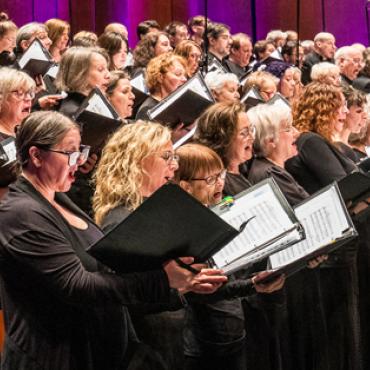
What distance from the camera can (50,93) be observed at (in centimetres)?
439

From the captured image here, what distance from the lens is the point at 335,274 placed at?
149 inches

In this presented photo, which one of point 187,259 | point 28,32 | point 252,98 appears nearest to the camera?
point 187,259

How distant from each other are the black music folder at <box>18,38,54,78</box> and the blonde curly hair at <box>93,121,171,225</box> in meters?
2.31

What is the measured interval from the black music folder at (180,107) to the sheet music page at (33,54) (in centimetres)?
137

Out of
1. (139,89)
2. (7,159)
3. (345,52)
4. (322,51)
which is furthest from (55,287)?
(322,51)

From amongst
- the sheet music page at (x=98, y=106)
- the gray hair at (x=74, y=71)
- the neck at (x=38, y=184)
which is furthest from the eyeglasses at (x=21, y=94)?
the neck at (x=38, y=184)

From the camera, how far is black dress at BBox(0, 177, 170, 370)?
6.71ft

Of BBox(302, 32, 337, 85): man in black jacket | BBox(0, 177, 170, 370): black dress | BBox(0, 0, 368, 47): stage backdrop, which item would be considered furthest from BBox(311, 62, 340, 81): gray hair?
BBox(0, 0, 368, 47): stage backdrop

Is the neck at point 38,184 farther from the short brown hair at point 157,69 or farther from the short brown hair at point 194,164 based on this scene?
the short brown hair at point 157,69

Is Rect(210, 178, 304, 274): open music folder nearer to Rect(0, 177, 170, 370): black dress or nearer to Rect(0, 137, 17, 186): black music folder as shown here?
Rect(0, 177, 170, 370): black dress

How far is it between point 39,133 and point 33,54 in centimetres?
294

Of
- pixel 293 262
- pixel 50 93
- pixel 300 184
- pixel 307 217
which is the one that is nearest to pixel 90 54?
pixel 50 93

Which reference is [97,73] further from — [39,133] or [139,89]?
[39,133]

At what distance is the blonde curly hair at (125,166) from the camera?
8.19 ft
